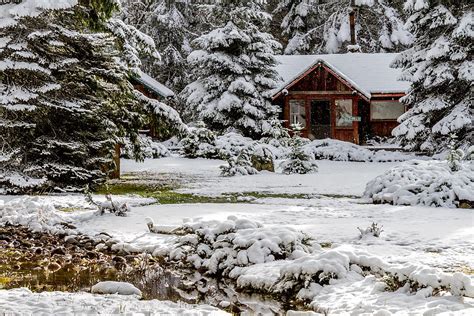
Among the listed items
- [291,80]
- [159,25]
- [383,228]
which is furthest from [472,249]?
[159,25]

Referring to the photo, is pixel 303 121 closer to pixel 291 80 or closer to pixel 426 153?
pixel 291 80

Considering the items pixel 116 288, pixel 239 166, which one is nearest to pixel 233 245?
pixel 116 288

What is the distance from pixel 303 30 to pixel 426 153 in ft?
69.4

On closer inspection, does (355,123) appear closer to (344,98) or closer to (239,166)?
(344,98)

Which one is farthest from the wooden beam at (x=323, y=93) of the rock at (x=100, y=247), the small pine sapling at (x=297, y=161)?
the rock at (x=100, y=247)

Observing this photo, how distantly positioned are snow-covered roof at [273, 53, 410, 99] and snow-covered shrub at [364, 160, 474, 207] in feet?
55.6

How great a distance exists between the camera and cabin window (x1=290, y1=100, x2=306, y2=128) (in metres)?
32.2

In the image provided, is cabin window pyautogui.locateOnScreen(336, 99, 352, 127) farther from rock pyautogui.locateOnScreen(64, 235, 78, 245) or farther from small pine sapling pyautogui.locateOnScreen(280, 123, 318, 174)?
rock pyautogui.locateOnScreen(64, 235, 78, 245)

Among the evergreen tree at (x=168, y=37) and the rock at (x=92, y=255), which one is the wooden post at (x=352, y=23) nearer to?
the evergreen tree at (x=168, y=37)

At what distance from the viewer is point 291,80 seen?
1214 inches

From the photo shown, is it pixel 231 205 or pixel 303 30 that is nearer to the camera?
pixel 231 205

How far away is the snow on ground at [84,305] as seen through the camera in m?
5.44

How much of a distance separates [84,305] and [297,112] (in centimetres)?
2734

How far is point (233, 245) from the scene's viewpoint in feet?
25.2
